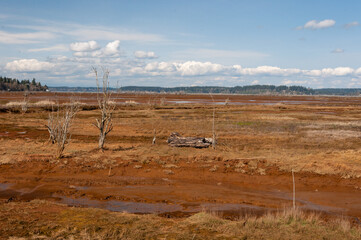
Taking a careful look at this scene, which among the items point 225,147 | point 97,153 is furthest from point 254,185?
point 97,153

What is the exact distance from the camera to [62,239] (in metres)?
9.19

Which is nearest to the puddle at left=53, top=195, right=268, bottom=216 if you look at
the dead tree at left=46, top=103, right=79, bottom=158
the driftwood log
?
the dead tree at left=46, top=103, right=79, bottom=158

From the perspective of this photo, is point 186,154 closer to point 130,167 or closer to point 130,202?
point 130,167

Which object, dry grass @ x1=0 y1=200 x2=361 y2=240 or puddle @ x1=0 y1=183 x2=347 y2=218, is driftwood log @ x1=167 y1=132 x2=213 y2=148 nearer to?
puddle @ x1=0 y1=183 x2=347 y2=218

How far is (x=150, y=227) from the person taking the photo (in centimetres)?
1034

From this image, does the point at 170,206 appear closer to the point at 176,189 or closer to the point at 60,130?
the point at 176,189

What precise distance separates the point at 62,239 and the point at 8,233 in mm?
1695

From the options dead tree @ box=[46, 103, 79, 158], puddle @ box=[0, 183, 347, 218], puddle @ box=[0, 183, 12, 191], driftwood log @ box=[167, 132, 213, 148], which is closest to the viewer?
puddle @ box=[0, 183, 347, 218]

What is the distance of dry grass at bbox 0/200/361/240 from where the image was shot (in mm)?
9641

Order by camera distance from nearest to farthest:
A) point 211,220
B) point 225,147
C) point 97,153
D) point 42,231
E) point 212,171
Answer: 1. point 42,231
2. point 211,220
3. point 212,171
4. point 97,153
5. point 225,147

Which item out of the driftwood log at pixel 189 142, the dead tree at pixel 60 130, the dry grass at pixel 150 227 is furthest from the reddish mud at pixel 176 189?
the driftwood log at pixel 189 142

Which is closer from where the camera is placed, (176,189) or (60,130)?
(176,189)

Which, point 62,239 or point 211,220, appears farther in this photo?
point 211,220

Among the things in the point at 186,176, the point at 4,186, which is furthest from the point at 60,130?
the point at 186,176
